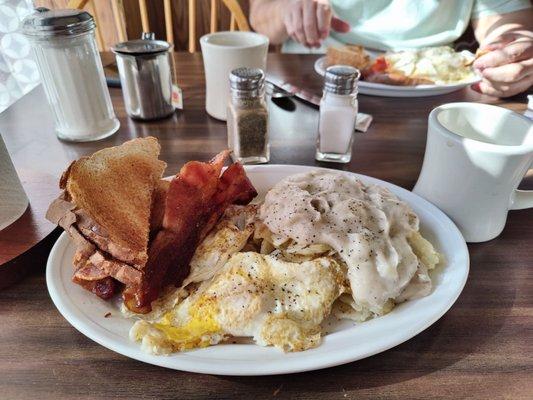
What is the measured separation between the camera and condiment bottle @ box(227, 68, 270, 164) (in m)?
0.90

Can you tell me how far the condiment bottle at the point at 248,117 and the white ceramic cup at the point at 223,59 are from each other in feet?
0.60

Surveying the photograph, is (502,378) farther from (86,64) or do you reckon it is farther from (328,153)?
(86,64)

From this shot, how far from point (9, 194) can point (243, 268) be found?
0.49 meters

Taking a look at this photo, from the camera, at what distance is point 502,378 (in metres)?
0.51

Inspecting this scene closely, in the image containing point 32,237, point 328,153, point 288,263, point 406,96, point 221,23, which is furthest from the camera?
point 221,23

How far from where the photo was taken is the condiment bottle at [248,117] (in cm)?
90

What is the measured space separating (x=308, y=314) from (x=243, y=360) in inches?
4.4

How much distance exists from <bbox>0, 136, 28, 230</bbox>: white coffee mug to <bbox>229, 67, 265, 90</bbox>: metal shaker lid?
475mm

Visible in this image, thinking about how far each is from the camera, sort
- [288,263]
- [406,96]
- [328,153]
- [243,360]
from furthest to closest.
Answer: [406,96] < [328,153] < [288,263] < [243,360]

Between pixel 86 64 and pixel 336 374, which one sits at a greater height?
pixel 86 64

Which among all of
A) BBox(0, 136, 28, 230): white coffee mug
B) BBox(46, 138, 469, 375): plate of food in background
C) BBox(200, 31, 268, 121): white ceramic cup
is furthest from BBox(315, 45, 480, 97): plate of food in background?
BBox(0, 136, 28, 230): white coffee mug

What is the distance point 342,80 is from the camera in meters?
0.90

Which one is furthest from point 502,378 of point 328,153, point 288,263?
point 328,153

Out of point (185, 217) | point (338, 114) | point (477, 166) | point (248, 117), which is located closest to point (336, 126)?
point (338, 114)
